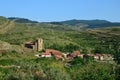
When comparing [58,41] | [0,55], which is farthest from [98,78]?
[58,41]

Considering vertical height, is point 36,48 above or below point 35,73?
below

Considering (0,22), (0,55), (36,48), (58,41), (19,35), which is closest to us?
(0,55)

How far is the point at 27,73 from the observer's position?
1255 inches

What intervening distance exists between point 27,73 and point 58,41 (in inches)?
3740

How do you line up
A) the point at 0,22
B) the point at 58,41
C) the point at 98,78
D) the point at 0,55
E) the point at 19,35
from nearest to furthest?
the point at 98,78, the point at 0,55, the point at 58,41, the point at 19,35, the point at 0,22

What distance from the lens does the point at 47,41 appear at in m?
127

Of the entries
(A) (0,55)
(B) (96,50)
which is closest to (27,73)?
(A) (0,55)

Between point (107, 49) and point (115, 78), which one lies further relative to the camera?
point (107, 49)

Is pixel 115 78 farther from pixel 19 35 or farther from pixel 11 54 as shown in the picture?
pixel 19 35

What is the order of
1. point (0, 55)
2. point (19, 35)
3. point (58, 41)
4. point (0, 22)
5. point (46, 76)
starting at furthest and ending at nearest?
point (0, 22) < point (19, 35) < point (58, 41) < point (0, 55) < point (46, 76)

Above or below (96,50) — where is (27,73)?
above

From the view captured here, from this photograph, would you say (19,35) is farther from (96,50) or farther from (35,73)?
(35,73)

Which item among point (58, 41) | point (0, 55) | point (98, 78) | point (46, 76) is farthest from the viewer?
point (58, 41)

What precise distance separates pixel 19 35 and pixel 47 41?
1933cm
